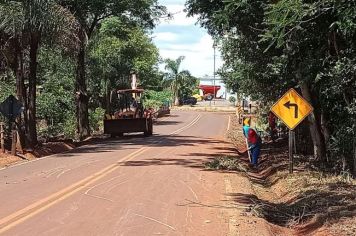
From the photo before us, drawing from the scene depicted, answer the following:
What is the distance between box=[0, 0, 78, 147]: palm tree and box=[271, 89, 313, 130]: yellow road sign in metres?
11.6

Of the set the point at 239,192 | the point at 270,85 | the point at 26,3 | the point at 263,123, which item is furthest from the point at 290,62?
the point at 263,123

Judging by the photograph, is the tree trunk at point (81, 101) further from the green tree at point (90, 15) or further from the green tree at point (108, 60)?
the green tree at point (108, 60)

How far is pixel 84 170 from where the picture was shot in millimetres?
16484

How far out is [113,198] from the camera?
11.4 m

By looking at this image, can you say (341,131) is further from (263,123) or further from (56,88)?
(56,88)

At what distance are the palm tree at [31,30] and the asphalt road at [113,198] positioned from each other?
611cm

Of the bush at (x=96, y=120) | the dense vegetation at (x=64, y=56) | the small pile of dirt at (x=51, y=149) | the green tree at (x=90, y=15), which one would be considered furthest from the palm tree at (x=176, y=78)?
the small pile of dirt at (x=51, y=149)

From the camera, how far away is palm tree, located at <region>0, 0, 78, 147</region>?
2212 centimetres

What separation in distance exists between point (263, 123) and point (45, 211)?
28.1 m

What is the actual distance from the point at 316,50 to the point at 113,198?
24.3ft

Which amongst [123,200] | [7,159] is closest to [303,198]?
[123,200]

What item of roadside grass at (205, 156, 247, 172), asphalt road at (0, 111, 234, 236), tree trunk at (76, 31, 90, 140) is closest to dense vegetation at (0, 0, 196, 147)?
tree trunk at (76, 31, 90, 140)

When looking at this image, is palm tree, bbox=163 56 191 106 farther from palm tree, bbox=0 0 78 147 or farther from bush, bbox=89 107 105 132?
palm tree, bbox=0 0 78 147

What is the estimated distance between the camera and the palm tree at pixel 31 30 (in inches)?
871
